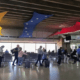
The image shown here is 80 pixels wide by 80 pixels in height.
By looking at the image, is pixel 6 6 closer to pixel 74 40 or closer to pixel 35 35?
pixel 35 35

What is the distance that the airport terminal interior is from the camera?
5652 millimetres

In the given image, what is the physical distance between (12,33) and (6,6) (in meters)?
8.17

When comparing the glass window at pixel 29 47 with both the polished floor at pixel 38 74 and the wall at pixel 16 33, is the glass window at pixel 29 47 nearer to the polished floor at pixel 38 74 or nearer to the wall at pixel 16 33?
the wall at pixel 16 33

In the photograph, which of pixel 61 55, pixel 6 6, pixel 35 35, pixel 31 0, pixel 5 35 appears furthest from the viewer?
pixel 35 35

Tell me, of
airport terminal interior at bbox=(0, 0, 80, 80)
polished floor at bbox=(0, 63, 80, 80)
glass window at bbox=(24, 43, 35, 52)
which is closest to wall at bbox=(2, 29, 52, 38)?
airport terminal interior at bbox=(0, 0, 80, 80)

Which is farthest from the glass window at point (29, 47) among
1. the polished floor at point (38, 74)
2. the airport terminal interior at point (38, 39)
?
the polished floor at point (38, 74)

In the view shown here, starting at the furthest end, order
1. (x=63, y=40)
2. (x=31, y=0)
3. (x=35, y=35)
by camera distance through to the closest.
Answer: (x=63, y=40) → (x=35, y=35) → (x=31, y=0)

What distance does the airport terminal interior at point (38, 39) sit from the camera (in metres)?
5.65

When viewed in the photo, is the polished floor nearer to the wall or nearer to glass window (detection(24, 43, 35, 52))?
the wall

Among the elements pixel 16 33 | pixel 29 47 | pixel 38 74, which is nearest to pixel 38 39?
pixel 29 47

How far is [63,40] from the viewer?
16797 millimetres

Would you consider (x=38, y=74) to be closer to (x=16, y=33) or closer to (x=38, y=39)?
(x=16, y=33)

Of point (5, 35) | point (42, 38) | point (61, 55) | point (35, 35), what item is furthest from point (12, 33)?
point (61, 55)

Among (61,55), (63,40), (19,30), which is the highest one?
(19,30)
